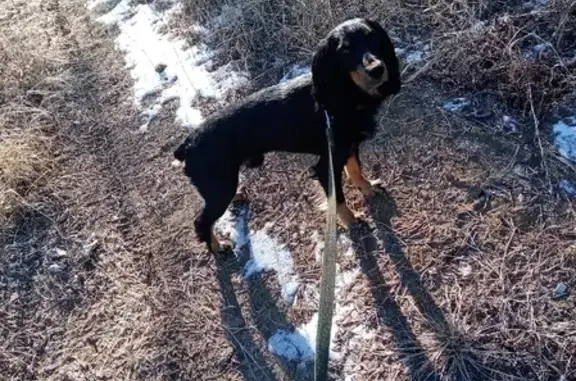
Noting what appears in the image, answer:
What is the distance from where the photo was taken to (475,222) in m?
3.27

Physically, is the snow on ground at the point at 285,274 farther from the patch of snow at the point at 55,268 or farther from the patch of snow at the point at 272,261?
the patch of snow at the point at 55,268

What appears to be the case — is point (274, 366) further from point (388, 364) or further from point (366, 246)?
point (366, 246)

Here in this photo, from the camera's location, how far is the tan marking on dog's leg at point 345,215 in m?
3.46

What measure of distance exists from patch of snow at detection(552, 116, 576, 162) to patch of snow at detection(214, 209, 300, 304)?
5.81ft

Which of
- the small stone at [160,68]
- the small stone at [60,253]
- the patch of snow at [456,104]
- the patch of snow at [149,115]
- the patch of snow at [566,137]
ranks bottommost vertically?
the small stone at [60,253]

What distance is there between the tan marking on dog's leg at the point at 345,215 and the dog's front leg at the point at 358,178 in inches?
8.1

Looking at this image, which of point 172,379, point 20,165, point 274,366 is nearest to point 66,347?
point 172,379

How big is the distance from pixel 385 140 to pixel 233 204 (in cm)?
114

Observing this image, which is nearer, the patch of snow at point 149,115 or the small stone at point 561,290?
the small stone at point 561,290

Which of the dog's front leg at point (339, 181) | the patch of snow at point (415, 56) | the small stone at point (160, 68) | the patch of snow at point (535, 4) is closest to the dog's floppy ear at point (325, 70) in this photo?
the dog's front leg at point (339, 181)

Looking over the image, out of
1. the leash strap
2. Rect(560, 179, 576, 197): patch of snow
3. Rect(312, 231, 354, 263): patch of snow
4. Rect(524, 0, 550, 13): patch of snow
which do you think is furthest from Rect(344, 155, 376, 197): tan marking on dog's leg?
Rect(524, 0, 550, 13): patch of snow

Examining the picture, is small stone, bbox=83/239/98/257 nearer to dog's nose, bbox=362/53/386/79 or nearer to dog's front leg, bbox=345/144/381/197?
dog's front leg, bbox=345/144/381/197

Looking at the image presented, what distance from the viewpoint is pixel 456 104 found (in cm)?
394

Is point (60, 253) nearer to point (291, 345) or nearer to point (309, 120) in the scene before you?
point (291, 345)
